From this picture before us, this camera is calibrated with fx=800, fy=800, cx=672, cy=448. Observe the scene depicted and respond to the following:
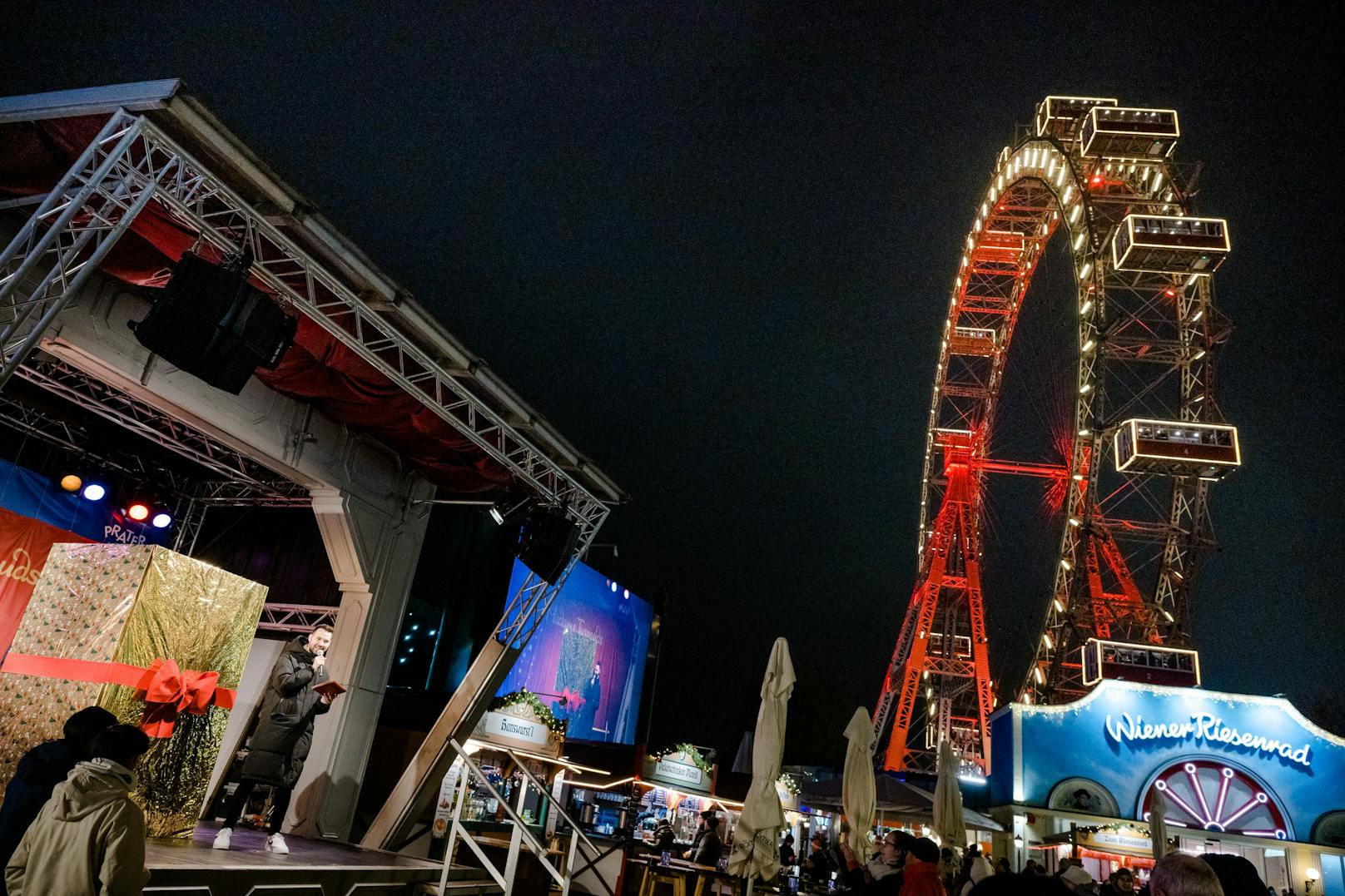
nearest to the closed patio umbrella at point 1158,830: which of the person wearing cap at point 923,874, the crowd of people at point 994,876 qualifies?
the crowd of people at point 994,876

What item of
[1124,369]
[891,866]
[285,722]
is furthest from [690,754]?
[1124,369]

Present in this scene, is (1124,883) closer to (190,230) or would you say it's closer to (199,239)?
(199,239)

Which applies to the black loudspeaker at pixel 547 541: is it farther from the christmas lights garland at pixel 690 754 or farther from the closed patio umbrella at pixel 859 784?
the christmas lights garland at pixel 690 754

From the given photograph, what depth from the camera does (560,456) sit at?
9117mm

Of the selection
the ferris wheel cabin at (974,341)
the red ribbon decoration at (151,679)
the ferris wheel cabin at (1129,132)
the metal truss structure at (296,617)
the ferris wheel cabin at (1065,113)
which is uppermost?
the ferris wheel cabin at (1065,113)

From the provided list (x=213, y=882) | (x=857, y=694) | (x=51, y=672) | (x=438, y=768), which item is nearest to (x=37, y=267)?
(x=51, y=672)

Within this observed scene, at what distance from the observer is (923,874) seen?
4.62m

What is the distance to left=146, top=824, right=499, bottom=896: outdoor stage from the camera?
4.64 meters

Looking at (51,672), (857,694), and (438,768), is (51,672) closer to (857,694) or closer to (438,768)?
(438,768)

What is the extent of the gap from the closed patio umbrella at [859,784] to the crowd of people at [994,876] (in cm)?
29

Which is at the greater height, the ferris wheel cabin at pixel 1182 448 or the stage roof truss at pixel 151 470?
the ferris wheel cabin at pixel 1182 448

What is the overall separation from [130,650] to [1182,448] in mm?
18723

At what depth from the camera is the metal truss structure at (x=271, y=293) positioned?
4555 millimetres

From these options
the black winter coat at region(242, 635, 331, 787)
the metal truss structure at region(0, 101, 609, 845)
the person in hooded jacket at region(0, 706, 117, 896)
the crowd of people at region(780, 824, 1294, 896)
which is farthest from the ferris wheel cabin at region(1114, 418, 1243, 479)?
the person in hooded jacket at region(0, 706, 117, 896)
